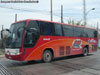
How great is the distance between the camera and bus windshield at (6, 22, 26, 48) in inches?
398

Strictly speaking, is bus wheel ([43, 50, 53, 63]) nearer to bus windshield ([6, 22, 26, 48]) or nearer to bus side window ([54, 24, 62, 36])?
bus side window ([54, 24, 62, 36])

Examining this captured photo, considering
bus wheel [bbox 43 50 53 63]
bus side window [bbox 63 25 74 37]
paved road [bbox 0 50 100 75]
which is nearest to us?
paved road [bbox 0 50 100 75]

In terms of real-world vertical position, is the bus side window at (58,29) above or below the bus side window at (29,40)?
above

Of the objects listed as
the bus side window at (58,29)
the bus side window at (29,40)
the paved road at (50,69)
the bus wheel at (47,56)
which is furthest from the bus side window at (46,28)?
the paved road at (50,69)

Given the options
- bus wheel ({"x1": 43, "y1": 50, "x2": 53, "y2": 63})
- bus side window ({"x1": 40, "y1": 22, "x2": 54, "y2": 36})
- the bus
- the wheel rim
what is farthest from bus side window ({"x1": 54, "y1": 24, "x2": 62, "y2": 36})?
the wheel rim

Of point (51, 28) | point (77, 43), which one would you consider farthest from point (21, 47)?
point (77, 43)

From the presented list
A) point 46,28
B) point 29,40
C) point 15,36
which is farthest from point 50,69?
point 46,28

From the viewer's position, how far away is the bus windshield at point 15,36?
33.2 ft

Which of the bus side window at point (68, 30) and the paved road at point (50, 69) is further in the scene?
the bus side window at point (68, 30)

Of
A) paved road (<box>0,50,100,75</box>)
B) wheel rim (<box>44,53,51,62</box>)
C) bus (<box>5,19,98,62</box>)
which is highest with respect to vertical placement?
bus (<box>5,19,98,62</box>)

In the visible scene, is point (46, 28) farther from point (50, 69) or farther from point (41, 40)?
point (50, 69)

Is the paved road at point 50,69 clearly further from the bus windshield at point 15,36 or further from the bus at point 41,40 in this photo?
the bus windshield at point 15,36

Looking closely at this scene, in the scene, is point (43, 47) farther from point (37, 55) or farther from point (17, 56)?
point (17, 56)

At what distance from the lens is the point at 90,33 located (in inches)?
672
